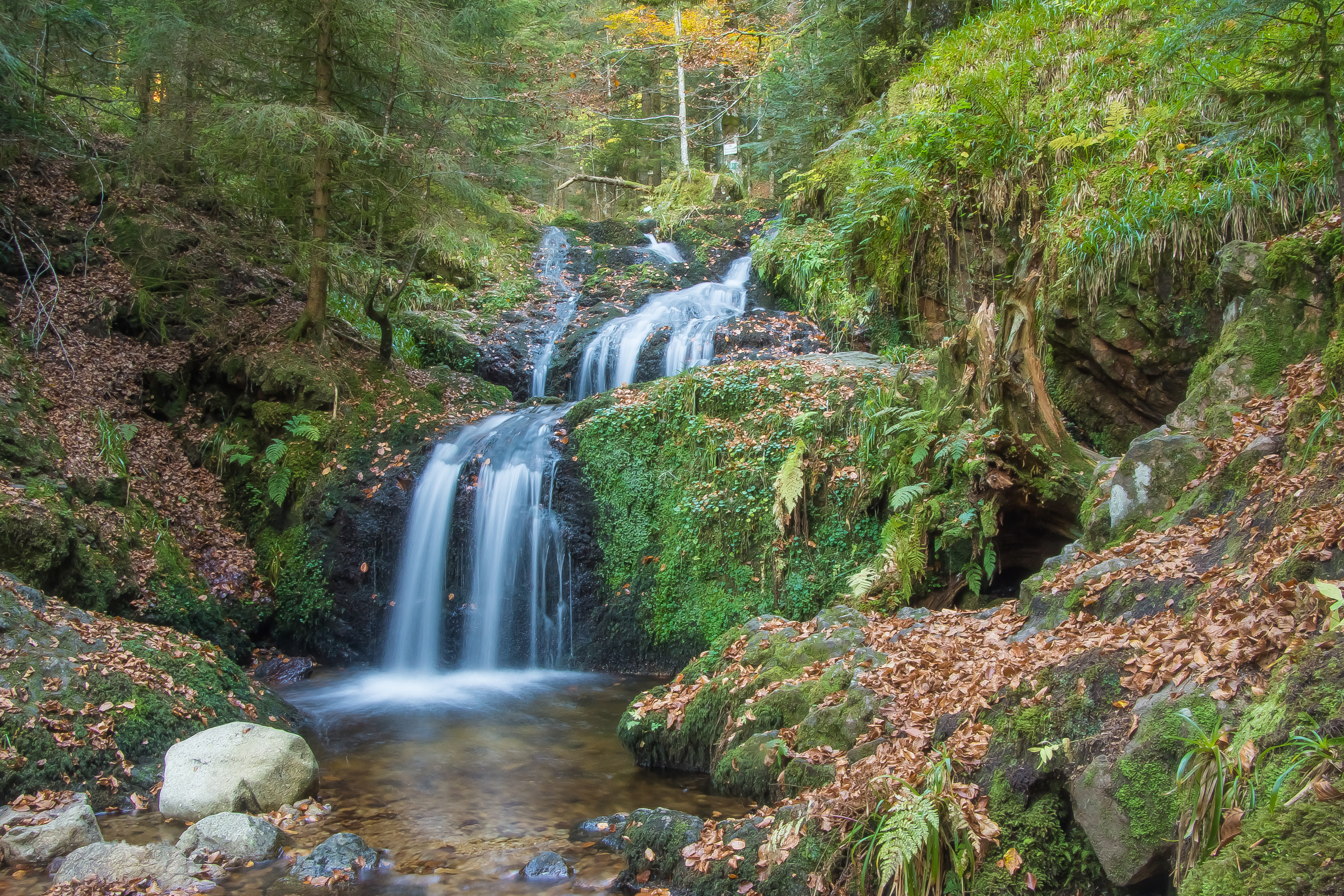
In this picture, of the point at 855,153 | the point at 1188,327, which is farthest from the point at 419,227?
the point at 1188,327

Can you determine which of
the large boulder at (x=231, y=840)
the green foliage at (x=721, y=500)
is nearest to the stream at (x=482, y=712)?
the large boulder at (x=231, y=840)

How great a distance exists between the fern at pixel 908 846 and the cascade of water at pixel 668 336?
9.17m

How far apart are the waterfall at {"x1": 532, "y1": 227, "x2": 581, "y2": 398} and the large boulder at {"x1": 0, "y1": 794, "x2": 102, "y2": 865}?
31.7 feet

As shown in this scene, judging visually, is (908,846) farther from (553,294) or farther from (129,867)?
(553,294)

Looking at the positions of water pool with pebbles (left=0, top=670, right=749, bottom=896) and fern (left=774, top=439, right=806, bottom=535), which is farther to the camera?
fern (left=774, top=439, right=806, bottom=535)

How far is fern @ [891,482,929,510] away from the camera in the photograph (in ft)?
23.9

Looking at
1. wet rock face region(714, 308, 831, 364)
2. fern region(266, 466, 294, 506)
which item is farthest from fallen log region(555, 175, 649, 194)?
fern region(266, 466, 294, 506)

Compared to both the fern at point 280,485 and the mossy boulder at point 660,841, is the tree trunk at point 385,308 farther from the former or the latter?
the mossy boulder at point 660,841

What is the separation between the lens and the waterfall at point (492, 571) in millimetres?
9891

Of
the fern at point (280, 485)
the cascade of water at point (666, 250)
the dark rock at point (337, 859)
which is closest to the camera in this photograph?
the dark rock at point (337, 859)

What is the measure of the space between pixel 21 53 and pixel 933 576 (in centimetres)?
1233

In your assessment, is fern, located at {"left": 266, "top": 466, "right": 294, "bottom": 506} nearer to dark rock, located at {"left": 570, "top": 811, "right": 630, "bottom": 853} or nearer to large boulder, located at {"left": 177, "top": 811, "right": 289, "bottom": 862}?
large boulder, located at {"left": 177, "top": 811, "right": 289, "bottom": 862}

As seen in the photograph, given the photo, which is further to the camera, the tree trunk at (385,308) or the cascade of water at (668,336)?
the cascade of water at (668,336)

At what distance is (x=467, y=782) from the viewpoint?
21.0 feet
